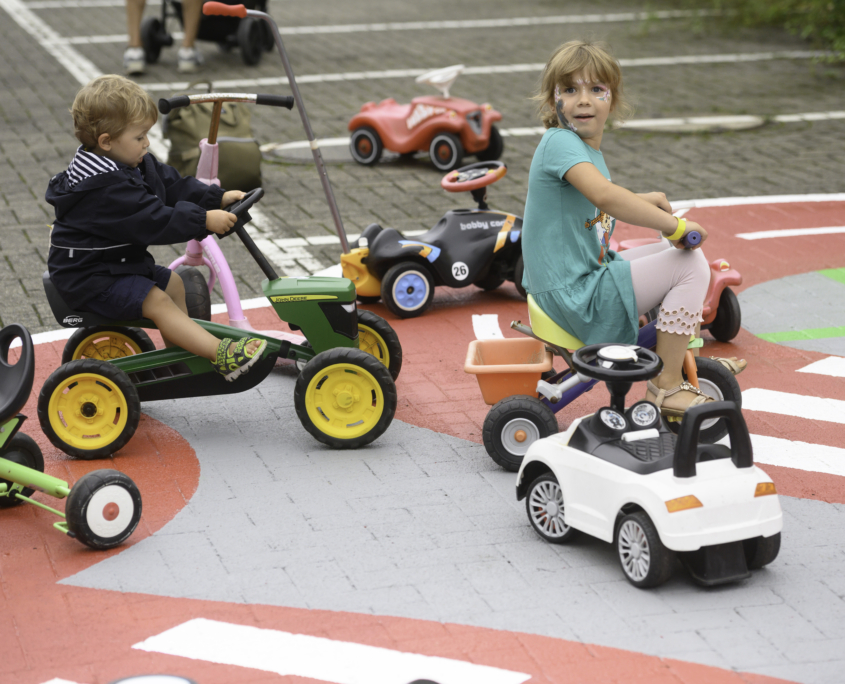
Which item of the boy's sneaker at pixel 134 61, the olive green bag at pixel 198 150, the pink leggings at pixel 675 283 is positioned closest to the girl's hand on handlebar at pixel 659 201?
the pink leggings at pixel 675 283

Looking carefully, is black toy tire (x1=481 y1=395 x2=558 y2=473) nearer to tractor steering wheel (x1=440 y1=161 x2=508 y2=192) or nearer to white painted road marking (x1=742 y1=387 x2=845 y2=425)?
white painted road marking (x1=742 y1=387 x2=845 y2=425)

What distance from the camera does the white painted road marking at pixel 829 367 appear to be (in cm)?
523

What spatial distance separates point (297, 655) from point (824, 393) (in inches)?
116

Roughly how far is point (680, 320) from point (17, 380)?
7.83 ft

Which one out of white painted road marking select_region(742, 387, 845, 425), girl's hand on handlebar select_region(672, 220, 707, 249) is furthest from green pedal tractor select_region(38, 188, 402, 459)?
white painted road marking select_region(742, 387, 845, 425)

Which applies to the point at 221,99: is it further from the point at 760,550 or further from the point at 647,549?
the point at 760,550

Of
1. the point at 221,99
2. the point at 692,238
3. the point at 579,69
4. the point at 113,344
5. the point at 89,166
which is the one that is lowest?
the point at 113,344

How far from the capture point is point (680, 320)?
4133 mm

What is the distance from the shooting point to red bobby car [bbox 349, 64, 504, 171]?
876 centimetres

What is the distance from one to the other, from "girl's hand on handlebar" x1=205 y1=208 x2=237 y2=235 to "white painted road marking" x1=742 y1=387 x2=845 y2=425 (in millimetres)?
2370

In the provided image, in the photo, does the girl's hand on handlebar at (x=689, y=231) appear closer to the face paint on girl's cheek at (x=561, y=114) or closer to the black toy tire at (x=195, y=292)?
the face paint on girl's cheek at (x=561, y=114)

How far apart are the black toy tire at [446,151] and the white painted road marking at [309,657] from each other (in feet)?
19.7

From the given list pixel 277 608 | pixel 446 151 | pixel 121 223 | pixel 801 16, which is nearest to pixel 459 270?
pixel 121 223

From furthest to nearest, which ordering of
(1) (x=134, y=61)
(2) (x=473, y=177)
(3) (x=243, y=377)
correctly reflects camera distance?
(1) (x=134, y=61) < (2) (x=473, y=177) < (3) (x=243, y=377)
